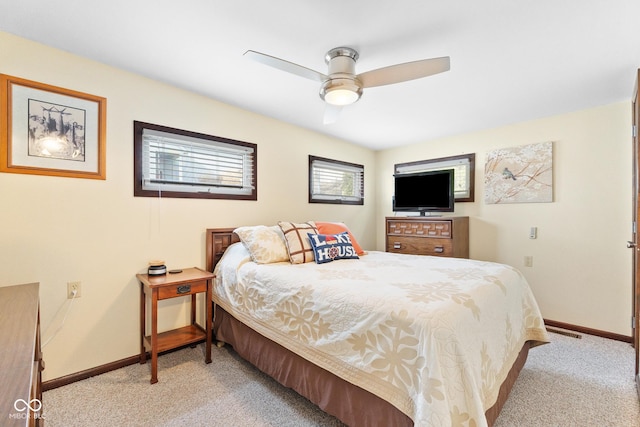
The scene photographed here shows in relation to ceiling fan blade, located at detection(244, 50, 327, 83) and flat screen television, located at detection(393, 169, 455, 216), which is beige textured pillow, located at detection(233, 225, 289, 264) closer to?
ceiling fan blade, located at detection(244, 50, 327, 83)

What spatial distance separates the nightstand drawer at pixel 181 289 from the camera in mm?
1996

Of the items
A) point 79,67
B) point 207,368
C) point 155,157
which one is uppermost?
point 79,67

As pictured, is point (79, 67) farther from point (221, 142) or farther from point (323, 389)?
point (323, 389)

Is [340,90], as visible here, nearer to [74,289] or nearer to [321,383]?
[321,383]

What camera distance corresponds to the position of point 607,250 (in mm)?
2711

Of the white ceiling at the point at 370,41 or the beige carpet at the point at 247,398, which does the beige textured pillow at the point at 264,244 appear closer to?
the beige carpet at the point at 247,398

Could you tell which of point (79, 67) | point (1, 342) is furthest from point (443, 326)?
point (79, 67)

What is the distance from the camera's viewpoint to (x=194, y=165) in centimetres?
259

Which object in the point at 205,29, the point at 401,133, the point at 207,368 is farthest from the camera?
the point at 401,133

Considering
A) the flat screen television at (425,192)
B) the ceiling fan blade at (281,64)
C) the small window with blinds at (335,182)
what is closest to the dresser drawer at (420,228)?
the flat screen television at (425,192)

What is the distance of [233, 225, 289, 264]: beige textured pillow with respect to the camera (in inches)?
92.0

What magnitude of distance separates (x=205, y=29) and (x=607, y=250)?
12.9 feet

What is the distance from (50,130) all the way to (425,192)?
3.69 m

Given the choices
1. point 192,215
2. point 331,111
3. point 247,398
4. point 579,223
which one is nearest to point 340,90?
point 331,111
